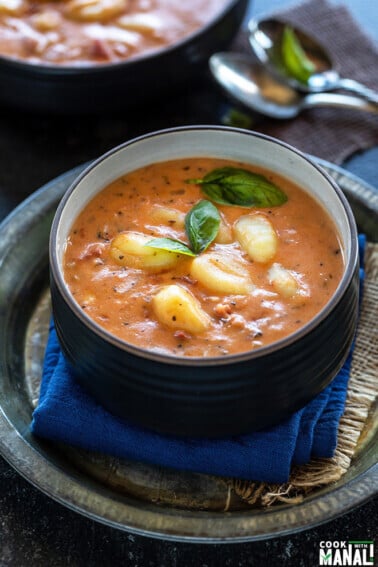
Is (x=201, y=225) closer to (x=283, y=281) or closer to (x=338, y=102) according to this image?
(x=283, y=281)

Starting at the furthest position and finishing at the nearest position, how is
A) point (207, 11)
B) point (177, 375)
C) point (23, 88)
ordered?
point (207, 11), point (23, 88), point (177, 375)

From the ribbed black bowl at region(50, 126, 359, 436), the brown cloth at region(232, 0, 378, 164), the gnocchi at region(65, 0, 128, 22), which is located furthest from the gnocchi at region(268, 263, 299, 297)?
the gnocchi at region(65, 0, 128, 22)

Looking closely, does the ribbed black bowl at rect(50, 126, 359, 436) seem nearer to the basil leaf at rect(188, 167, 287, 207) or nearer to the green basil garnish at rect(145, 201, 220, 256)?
the basil leaf at rect(188, 167, 287, 207)

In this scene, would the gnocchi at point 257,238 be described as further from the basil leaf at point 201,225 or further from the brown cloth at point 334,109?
the brown cloth at point 334,109

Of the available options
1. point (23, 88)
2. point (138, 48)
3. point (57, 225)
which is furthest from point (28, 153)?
point (57, 225)

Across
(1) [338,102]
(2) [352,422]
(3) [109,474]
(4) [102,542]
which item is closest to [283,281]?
(2) [352,422]

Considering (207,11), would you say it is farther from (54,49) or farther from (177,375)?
(177,375)
